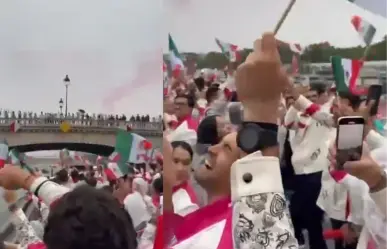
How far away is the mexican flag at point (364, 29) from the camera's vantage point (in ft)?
4.08

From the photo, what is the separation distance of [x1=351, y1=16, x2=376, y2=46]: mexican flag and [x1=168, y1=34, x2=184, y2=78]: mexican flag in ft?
1.46

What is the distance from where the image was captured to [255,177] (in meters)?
0.71


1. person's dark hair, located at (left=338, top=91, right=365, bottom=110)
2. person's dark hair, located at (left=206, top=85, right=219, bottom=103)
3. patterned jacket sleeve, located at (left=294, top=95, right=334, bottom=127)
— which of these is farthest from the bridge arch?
person's dark hair, located at (left=338, top=91, right=365, bottom=110)

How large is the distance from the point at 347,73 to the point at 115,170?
113 centimetres

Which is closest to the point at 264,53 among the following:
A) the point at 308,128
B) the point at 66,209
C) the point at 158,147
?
the point at 66,209

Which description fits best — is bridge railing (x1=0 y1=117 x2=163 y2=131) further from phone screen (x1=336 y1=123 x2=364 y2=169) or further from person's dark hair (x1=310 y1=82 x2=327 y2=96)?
phone screen (x1=336 y1=123 x2=364 y2=169)

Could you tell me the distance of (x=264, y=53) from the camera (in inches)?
33.4

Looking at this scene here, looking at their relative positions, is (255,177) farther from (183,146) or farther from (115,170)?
(115,170)

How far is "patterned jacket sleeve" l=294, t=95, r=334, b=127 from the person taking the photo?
4.80 feet

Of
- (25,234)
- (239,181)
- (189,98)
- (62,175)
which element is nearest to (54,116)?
(62,175)

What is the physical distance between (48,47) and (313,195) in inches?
40.8

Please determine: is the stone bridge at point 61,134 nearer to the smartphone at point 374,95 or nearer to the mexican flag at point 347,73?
the mexican flag at point 347,73

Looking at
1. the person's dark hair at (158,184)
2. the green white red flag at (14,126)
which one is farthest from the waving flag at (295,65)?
the green white red flag at (14,126)

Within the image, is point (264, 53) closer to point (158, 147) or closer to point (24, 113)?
point (158, 147)
